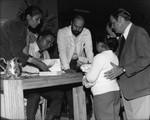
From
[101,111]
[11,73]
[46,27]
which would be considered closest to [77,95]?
[101,111]

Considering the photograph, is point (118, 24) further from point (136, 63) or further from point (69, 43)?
point (69, 43)

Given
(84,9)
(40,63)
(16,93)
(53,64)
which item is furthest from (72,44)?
(84,9)

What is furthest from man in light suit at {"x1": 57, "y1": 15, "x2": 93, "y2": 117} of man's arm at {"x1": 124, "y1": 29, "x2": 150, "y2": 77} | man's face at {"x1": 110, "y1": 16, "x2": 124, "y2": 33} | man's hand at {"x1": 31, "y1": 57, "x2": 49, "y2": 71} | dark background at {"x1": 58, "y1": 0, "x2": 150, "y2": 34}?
dark background at {"x1": 58, "y1": 0, "x2": 150, "y2": 34}

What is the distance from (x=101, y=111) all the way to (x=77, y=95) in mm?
555

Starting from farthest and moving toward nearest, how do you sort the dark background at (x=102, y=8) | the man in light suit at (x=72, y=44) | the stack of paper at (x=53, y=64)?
the dark background at (x=102, y=8) → the man in light suit at (x=72, y=44) → the stack of paper at (x=53, y=64)

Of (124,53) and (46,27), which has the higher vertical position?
(46,27)

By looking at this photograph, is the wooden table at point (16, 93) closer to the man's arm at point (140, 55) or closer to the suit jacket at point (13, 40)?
the suit jacket at point (13, 40)

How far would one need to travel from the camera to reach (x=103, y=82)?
229cm

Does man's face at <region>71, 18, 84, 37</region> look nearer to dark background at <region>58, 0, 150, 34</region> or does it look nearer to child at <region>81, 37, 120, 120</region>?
child at <region>81, 37, 120, 120</region>

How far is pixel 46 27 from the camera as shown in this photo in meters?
4.20

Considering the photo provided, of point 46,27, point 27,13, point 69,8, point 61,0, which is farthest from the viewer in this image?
point 69,8

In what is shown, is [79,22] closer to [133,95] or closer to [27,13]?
[27,13]

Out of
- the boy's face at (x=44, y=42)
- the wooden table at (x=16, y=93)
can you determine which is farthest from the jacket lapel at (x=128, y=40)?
the boy's face at (x=44, y=42)

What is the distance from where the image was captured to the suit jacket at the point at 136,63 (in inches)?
84.6
